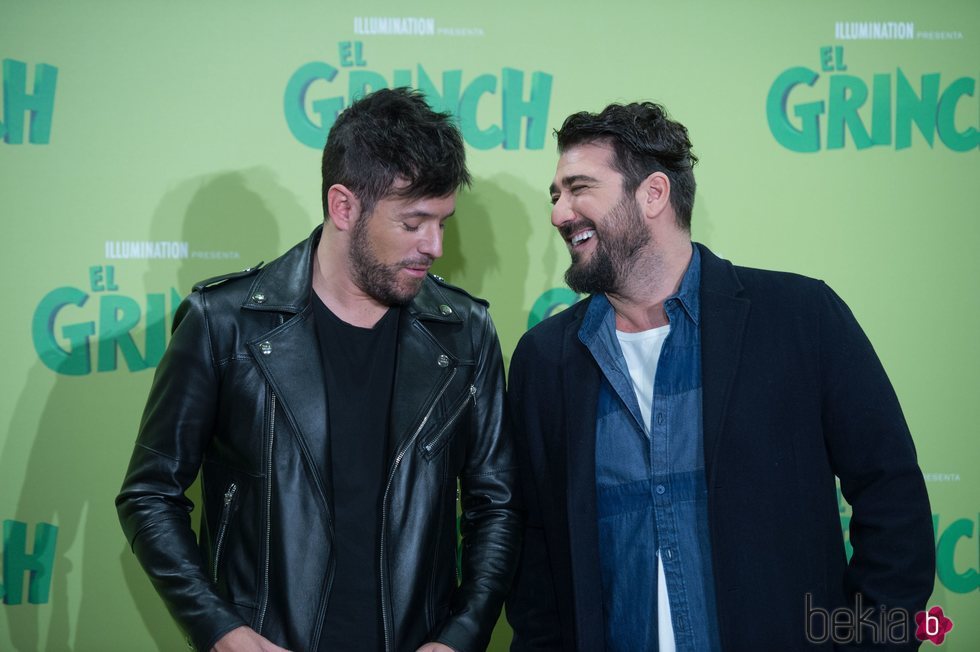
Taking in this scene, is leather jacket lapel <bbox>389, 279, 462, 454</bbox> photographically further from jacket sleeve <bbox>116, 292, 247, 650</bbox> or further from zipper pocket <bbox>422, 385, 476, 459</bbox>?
jacket sleeve <bbox>116, 292, 247, 650</bbox>

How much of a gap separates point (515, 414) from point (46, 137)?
178 centimetres

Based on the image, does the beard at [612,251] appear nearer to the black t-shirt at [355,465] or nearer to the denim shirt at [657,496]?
the denim shirt at [657,496]

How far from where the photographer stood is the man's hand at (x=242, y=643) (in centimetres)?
196

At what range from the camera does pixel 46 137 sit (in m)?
2.99

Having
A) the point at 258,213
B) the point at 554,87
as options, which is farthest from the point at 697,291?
the point at 258,213

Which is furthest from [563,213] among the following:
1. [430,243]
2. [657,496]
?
[657,496]

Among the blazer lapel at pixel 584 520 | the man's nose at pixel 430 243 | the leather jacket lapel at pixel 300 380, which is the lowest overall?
the blazer lapel at pixel 584 520

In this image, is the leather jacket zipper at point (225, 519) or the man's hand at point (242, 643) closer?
the man's hand at point (242, 643)

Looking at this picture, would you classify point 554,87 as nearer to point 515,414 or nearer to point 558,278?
point 558,278

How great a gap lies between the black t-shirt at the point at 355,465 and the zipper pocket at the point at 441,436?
0.33 ft

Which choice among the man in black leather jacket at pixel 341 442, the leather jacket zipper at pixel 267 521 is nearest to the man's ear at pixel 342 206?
the man in black leather jacket at pixel 341 442

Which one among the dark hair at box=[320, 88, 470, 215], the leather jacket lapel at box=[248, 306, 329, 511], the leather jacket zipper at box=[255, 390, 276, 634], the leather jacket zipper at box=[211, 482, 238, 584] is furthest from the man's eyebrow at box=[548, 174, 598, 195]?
the leather jacket zipper at box=[211, 482, 238, 584]

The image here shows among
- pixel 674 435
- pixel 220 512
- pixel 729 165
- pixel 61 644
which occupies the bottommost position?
pixel 61 644

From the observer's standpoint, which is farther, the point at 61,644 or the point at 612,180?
the point at 61,644
